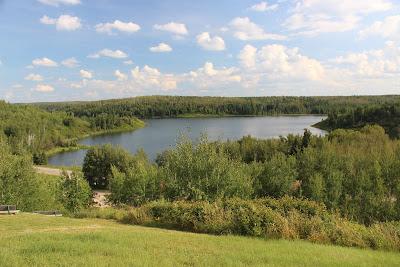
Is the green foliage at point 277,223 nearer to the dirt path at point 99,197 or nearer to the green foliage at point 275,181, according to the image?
the green foliage at point 275,181

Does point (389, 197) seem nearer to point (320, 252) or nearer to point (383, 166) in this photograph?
point (383, 166)

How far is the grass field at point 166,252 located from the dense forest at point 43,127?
292ft

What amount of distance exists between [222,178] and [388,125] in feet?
344

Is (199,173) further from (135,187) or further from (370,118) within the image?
(370,118)

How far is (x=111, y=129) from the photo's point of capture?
18475 centimetres

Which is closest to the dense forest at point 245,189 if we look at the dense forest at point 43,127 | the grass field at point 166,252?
the grass field at point 166,252

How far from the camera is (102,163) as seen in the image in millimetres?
67625

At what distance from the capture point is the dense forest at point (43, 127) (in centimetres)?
12331

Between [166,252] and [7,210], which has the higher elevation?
[166,252]

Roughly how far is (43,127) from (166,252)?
144 m

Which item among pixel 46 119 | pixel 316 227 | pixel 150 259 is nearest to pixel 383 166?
pixel 316 227

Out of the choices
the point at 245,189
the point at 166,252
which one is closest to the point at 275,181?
the point at 245,189

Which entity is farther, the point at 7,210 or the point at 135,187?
the point at 135,187

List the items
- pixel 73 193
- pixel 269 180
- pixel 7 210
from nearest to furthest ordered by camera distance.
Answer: pixel 7 210
pixel 73 193
pixel 269 180
